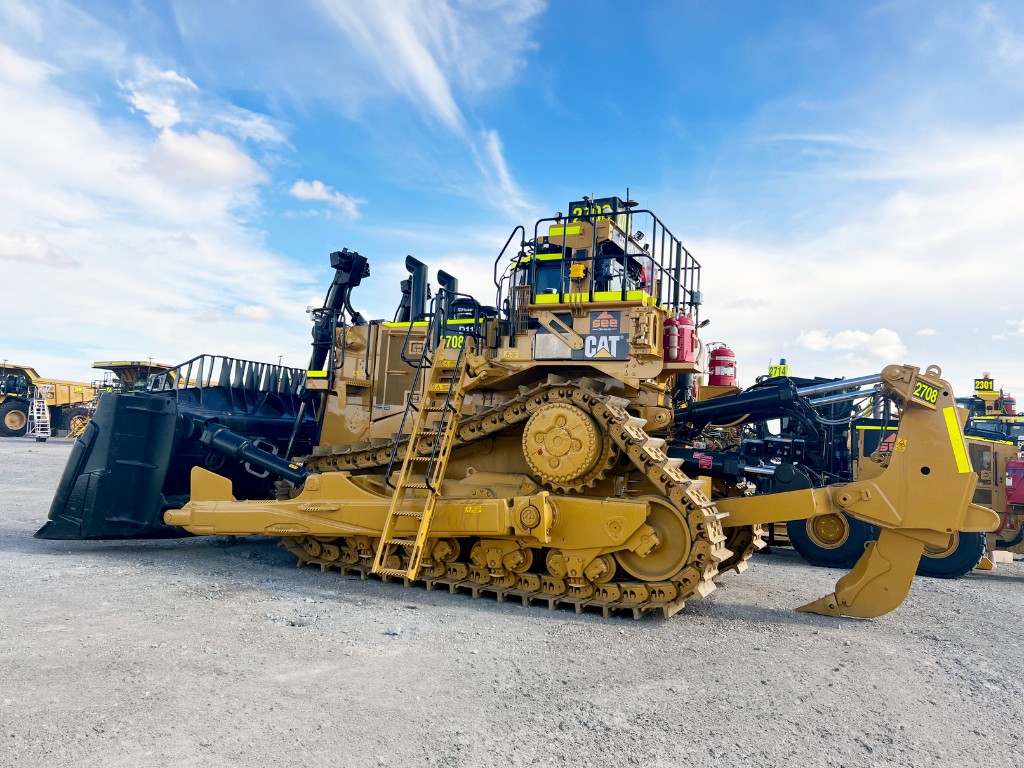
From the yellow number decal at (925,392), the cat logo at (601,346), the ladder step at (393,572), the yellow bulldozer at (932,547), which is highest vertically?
the cat logo at (601,346)

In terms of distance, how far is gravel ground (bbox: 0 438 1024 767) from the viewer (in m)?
3.90

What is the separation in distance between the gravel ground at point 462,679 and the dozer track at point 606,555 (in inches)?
10.7

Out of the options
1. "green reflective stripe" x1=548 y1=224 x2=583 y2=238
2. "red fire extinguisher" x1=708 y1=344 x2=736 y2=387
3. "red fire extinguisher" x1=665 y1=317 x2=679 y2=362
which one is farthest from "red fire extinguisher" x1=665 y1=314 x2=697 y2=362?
"red fire extinguisher" x1=708 y1=344 x2=736 y2=387

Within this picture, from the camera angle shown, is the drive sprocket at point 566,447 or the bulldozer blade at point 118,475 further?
the bulldozer blade at point 118,475

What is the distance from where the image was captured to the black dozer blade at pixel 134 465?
8.76 m

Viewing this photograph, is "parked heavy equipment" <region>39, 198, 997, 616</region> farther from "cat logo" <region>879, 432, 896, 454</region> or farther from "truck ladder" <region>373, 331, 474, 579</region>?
"cat logo" <region>879, 432, 896, 454</region>

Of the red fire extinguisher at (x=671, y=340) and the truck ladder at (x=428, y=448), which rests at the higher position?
the red fire extinguisher at (x=671, y=340)

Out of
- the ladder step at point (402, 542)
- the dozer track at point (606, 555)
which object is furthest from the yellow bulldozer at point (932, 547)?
the ladder step at point (402, 542)

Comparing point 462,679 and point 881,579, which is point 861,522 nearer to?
point 881,579

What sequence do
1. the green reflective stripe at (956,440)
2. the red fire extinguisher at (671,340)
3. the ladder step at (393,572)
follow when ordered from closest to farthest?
the green reflective stripe at (956,440)
the ladder step at (393,572)
the red fire extinguisher at (671,340)

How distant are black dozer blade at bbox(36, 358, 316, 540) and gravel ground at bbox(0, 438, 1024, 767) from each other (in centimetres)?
85

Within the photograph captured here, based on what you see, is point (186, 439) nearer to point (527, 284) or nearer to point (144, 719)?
point (527, 284)

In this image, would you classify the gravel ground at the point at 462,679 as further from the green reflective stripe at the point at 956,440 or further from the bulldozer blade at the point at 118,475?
the green reflective stripe at the point at 956,440

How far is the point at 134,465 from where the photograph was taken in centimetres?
891
